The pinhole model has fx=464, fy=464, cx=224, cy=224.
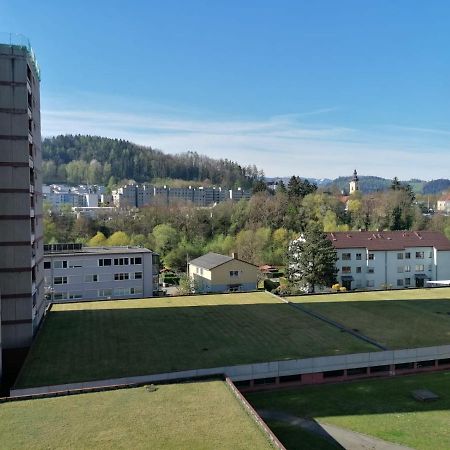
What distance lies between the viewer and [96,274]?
41.9m

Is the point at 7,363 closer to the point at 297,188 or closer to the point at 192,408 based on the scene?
the point at 192,408

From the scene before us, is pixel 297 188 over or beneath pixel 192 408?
over

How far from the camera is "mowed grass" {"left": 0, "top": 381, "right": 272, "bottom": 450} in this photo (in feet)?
42.6

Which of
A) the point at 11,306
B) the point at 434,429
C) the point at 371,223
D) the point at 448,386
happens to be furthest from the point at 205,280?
the point at 371,223

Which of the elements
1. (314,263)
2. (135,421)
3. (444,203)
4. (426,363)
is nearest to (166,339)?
(135,421)

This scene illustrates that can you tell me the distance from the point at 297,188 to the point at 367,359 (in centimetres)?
6898

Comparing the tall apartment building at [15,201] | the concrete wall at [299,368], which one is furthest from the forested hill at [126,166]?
the concrete wall at [299,368]

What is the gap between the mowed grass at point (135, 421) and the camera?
1299 cm

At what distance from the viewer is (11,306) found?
22.7m

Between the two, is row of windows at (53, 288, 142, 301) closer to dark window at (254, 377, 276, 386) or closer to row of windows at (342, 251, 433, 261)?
row of windows at (342, 251, 433, 261)

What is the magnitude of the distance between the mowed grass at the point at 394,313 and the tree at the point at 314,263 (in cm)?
886

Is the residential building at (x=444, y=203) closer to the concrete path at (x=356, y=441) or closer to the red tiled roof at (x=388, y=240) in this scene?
the red tiled roof at (x=388, y=240)

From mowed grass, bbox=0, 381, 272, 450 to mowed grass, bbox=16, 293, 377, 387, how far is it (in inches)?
75.0

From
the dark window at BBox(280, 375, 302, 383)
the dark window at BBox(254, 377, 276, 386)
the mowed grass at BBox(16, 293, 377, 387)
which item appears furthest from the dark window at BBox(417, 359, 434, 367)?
the dark window at BBox(254, 377, 276, 386)
